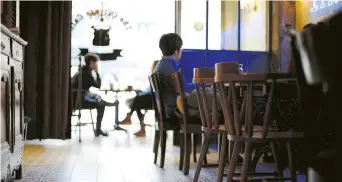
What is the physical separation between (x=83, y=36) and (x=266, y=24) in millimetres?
6916

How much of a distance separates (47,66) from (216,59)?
238 cm

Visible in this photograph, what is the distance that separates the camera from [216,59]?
19.9 feet

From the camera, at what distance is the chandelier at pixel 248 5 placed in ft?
21.8

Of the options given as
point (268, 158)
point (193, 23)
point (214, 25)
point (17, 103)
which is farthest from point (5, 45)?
point (214, 25)

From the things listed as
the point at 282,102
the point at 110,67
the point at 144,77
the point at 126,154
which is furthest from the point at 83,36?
the point at 282,102

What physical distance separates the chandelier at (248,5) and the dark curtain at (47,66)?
248cm

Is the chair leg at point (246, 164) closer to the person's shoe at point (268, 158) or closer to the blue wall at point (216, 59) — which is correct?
the person's shoe at point (268, 158)

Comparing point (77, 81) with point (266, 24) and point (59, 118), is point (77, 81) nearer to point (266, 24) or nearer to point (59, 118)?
point (59, 118)

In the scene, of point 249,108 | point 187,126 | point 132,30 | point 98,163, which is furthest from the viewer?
point 132,30

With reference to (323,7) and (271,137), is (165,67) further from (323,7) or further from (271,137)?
(271,137)

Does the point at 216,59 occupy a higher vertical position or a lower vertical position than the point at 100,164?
higher

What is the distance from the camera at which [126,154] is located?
193 inches

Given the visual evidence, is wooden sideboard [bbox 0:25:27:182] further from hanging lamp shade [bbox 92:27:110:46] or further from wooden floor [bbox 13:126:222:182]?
hanging lamp shade [bbox 92:27:110:46]

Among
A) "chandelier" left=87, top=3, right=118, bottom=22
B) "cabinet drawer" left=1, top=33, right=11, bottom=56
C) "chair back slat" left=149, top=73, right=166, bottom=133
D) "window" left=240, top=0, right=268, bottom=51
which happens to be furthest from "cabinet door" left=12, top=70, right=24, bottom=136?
"chandelier" left=87, top=3, right=118, bottom=22
